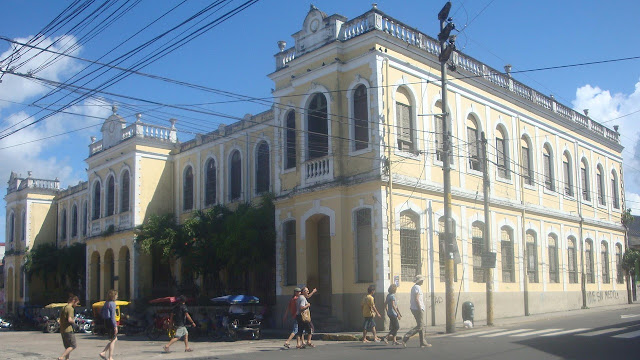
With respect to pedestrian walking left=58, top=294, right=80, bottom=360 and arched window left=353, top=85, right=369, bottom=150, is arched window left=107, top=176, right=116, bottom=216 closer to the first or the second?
arched window left=353, top=85, right=369, bottom=150

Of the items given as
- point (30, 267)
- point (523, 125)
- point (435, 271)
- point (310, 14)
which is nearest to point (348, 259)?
point (435, 271)

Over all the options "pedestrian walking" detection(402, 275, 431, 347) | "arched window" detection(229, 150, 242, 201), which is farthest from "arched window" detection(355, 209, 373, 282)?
"arched window" detection(229, 150, 242, 201)

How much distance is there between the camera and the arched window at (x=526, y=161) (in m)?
31.5

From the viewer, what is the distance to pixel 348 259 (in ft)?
75.5

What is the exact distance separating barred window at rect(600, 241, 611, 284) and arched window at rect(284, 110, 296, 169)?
22339mm

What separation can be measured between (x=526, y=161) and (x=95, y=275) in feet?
89.8

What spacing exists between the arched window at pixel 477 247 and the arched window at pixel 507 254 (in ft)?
6.39

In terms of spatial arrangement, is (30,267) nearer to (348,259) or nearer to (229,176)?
(229,176)

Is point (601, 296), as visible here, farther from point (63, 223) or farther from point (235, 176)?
point (63, 223)

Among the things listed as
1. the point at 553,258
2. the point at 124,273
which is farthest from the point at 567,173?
the point at 124,273

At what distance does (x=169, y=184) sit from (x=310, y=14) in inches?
639

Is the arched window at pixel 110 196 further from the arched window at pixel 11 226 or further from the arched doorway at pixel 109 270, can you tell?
the arched window at pixel 11 226

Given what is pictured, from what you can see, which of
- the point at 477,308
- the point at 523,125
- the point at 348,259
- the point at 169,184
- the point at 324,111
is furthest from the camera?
the point at 169,184

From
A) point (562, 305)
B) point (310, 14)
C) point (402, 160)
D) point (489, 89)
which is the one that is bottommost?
A: point (562, 305)
